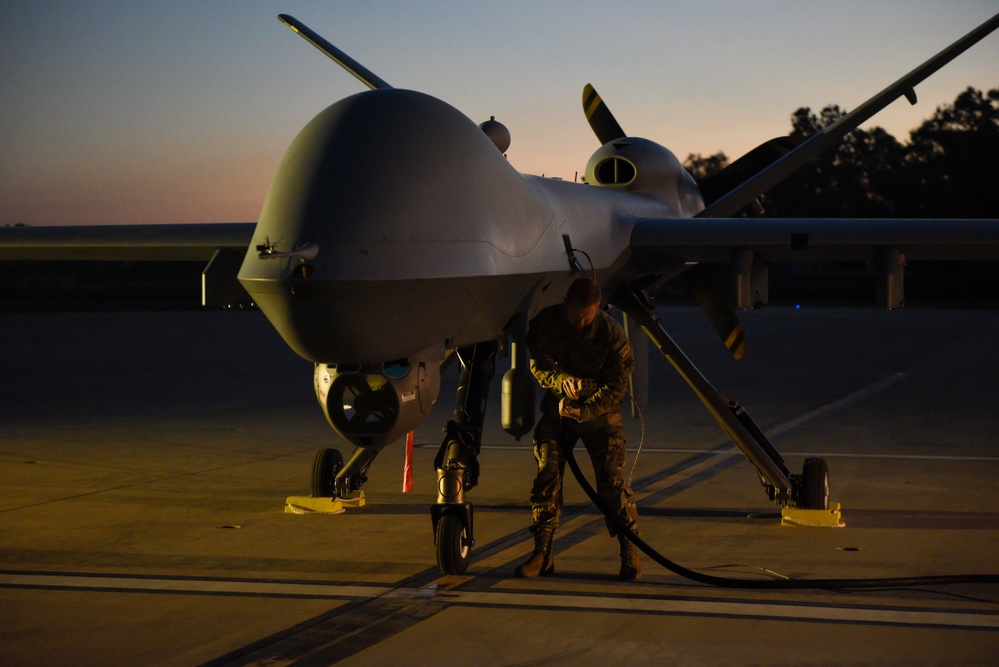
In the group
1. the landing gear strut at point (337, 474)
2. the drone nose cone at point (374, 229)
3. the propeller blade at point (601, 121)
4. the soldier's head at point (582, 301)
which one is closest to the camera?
the drone nose cone at point (374, 229)

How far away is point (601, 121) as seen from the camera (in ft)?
→ 42.8

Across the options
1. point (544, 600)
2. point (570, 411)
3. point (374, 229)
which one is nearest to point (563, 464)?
point (570, 411)

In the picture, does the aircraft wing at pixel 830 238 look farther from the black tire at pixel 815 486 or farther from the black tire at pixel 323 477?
the black tire at pixel 323 477

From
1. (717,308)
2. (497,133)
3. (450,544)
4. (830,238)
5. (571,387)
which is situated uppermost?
(497,133)

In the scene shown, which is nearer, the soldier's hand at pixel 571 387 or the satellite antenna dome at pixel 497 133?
the soldier's hand at pixel 571 387

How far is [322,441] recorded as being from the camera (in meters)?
14.5

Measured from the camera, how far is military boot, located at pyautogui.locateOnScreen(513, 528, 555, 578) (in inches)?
297

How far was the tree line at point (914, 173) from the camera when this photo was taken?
3346 inches

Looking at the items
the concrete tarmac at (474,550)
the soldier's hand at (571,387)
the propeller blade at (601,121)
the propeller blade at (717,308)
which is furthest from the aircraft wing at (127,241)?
the propeller blade at (601,121)

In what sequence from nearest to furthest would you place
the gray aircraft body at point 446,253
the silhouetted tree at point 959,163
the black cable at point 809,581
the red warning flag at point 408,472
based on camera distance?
the gray aircraft body at point 446,253 < the black cable at point 809,581 < the red warning flag at point 408,472 < the silhouetted tree at point 959,163

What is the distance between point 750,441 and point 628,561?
8.59 ft

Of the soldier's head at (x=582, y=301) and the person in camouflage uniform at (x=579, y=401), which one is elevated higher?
the soldier's head at (x=582, y=301)

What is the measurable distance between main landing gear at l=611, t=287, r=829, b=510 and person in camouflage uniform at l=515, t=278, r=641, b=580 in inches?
91.6

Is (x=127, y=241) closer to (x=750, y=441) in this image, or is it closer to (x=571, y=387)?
(x=571, y=387)
